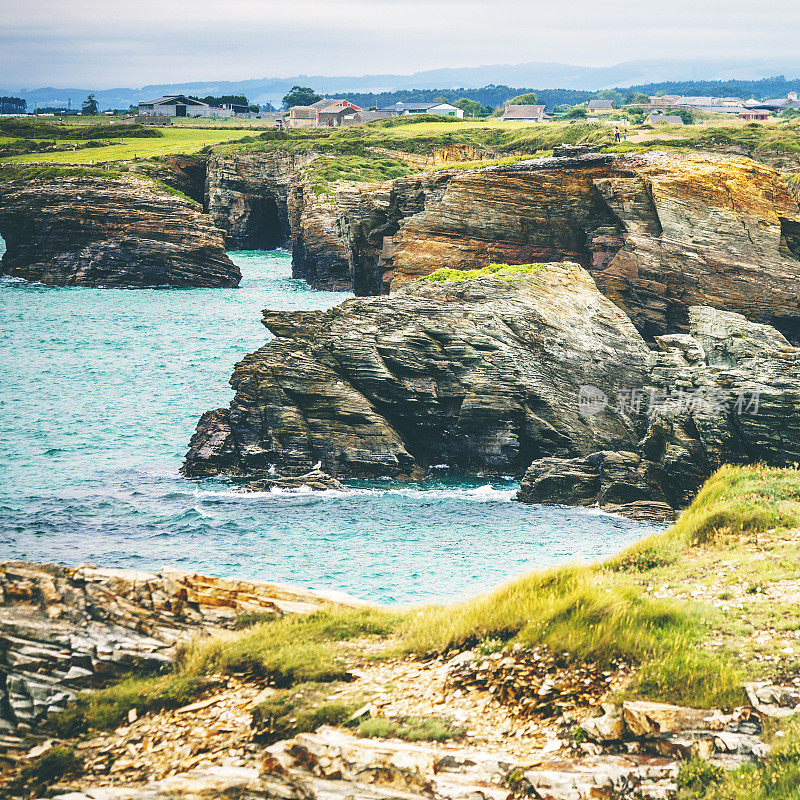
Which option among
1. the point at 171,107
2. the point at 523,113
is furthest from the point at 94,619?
the point at 523,113

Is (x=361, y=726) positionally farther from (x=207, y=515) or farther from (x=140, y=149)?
(x=140, y=149)

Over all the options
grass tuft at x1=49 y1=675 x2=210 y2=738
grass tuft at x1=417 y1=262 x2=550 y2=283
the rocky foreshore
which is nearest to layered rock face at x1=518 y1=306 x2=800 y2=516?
grass tuft at x1=417 y1=262 x2=550 y2=283

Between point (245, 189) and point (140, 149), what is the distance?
670 inches

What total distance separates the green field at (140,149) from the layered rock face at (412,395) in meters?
68.3

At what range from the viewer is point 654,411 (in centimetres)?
3250

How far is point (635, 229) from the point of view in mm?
46719

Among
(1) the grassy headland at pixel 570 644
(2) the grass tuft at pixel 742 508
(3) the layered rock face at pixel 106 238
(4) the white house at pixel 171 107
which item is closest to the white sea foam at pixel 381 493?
(2) the grass tuft at pixel 742 508

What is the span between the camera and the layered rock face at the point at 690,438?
2898 cm

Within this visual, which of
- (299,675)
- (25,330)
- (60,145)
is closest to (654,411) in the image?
(299,675)

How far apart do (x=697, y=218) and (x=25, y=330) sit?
46609 mm

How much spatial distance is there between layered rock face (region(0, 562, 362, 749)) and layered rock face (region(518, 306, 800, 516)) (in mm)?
17409

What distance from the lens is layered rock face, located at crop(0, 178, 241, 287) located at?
76875 millimetres

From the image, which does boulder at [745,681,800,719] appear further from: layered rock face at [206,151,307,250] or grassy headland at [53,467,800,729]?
layered rock face at [206,151,307,250]

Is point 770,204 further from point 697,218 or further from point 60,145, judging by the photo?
point 60,145
